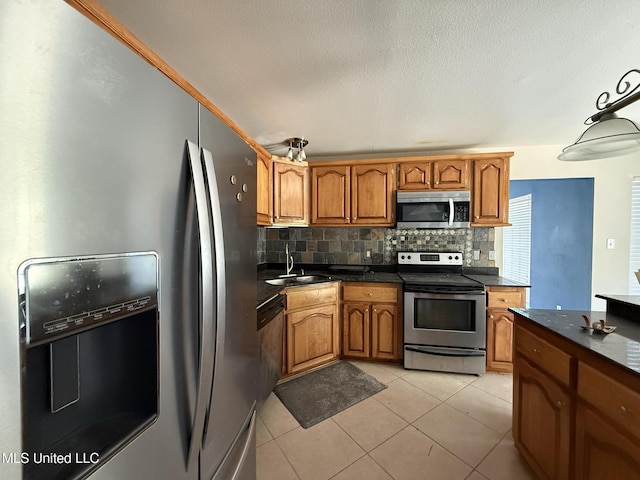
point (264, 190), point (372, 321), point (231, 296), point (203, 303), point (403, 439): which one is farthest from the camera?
point (372, 321)

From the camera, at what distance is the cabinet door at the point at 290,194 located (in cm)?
258

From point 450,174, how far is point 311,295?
1982 millimetres

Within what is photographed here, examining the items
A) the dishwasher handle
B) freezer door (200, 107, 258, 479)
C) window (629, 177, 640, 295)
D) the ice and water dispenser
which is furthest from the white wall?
the ice and water dispenser

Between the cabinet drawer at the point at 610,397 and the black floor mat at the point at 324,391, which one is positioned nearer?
the cabinet drawer at the point at 610,397

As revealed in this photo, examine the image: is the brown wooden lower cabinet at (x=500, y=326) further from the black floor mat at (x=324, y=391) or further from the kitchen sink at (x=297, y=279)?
the kitchen sink at (x=297, y=279)

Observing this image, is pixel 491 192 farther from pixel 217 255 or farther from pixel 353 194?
pixel 217 255

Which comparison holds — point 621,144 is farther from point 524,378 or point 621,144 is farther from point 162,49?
point 162,49

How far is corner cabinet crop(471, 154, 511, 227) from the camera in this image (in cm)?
260

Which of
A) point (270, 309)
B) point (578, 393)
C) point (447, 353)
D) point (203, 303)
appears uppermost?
point (203, 303)

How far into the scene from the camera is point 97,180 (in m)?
0.42

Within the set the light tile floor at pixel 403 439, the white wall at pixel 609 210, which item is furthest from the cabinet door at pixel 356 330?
the white wall at pixel 609 210

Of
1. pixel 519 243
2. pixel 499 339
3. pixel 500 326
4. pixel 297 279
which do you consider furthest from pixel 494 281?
pixel 297 279

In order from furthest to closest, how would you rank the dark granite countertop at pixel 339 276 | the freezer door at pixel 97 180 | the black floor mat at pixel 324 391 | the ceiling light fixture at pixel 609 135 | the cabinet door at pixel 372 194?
the cabinet door at pixel 372 194, the dark granite countertop at pixel 339 276, the black floor mat at pixel 324 391, the ceiling light fixture at pixel 609 135, the freezer door at pixel 97 180

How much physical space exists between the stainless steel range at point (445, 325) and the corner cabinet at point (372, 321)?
120mm
